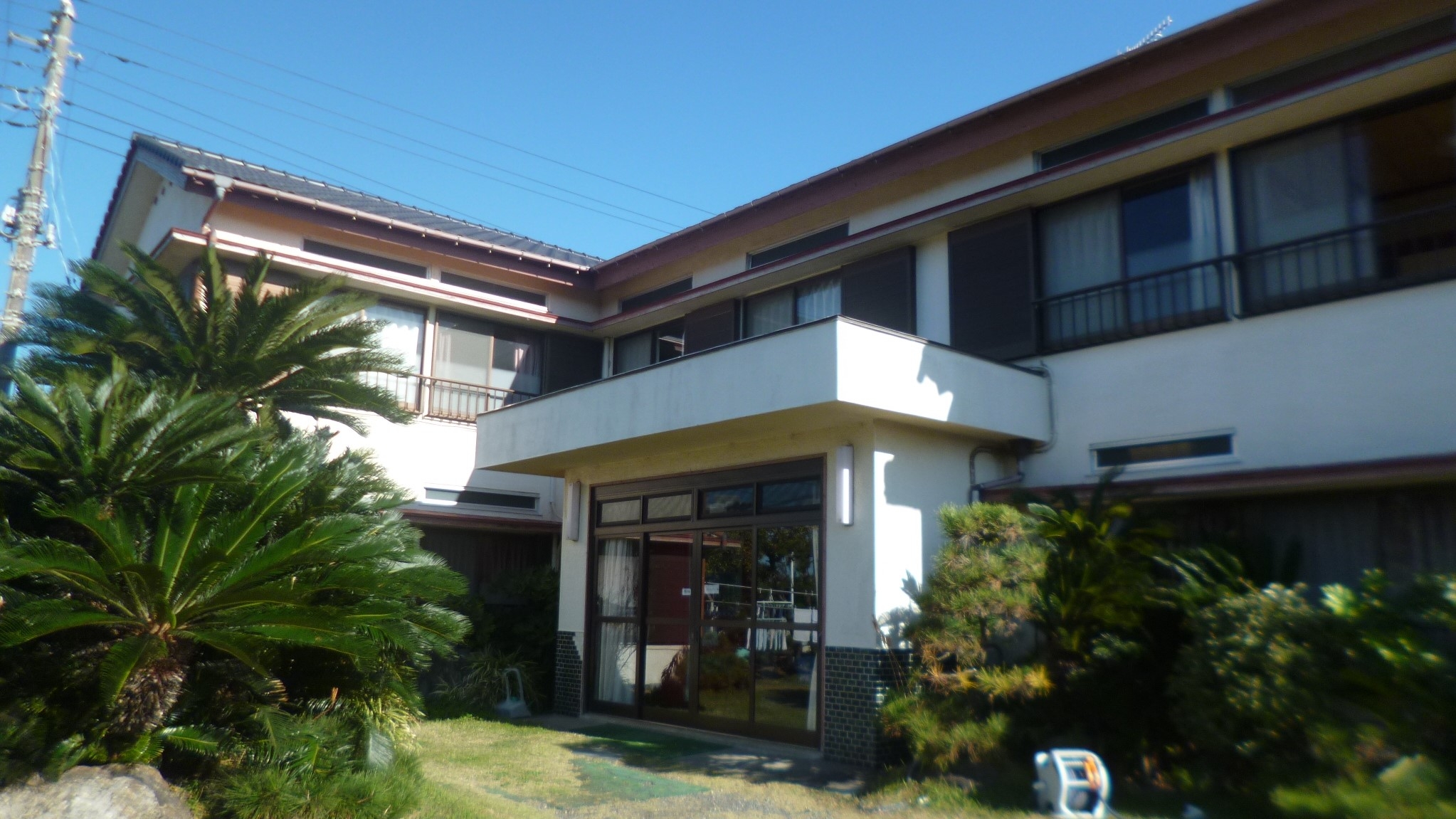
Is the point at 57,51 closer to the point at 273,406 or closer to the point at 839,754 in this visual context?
the point at 273,406

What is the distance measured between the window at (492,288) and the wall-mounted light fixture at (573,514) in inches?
184

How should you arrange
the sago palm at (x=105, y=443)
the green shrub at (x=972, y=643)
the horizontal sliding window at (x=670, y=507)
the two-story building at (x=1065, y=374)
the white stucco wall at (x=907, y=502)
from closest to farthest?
the sago palm at (x=105, y=443) < the green shrub at (x=972, y=643) < the two-story building at (x=1065, y=374) < the white stucco wall at (x=907, y=502) < the horizontal sliding window at (x=670, y=507)

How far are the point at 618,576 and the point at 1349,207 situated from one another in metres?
9.09

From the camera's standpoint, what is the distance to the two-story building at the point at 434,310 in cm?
1548

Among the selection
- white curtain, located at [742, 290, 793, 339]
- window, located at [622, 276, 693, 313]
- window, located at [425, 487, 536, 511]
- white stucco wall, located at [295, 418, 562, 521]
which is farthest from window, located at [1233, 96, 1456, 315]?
window, located at [425, 487, 536, 511]

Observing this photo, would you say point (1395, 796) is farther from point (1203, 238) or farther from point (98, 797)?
point (98, 797)

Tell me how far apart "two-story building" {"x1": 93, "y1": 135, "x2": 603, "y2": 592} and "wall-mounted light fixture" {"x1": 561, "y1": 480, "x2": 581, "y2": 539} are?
2.06 metres

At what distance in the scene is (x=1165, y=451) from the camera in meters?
10.5

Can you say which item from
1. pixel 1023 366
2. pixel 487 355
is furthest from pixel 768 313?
pixel 487 355

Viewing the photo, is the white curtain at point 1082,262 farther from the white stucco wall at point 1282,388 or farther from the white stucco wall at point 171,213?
the white stucco wall at point 171,213

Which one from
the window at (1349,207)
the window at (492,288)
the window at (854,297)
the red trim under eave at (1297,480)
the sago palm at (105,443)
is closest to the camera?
the sago palm at (105,443)

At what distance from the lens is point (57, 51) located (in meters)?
18.5

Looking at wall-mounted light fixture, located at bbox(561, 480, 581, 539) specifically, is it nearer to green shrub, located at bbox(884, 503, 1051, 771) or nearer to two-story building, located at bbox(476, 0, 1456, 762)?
two-story building, located at bbox(476, 0, 1456, 762)

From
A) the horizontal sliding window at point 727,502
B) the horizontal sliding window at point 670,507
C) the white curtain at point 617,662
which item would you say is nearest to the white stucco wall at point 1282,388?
the horizontal sliding window at point 727,502
